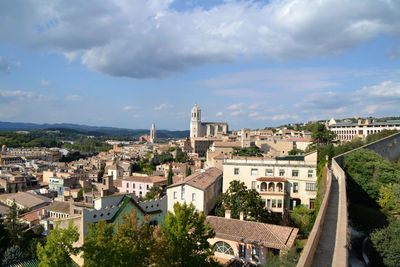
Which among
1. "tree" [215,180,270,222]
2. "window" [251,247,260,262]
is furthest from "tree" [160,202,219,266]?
"tree" [215,180,270,222]

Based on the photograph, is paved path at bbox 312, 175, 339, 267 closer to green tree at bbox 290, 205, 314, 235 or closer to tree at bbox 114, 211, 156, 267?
tree at bbox 114, 211, 156, 267

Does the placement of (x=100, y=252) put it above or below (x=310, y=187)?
above

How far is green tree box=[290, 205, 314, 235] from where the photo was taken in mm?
23297

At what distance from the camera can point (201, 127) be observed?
162 m

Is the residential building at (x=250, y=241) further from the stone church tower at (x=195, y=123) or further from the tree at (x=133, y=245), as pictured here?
the stone church tower at (x=195, y=123)

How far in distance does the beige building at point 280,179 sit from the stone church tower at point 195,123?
408 feet

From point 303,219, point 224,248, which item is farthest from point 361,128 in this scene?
point 224,248

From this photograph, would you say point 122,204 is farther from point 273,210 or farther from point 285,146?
point 285,146

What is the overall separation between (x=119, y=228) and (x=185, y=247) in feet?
10.4

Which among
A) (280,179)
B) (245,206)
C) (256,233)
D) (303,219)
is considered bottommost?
(303,219)

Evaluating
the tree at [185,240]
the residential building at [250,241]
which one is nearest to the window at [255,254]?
the residential building at [250,241]

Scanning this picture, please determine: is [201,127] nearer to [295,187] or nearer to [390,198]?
[295,187]

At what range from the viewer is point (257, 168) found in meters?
30.8

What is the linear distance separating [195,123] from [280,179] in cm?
12795
